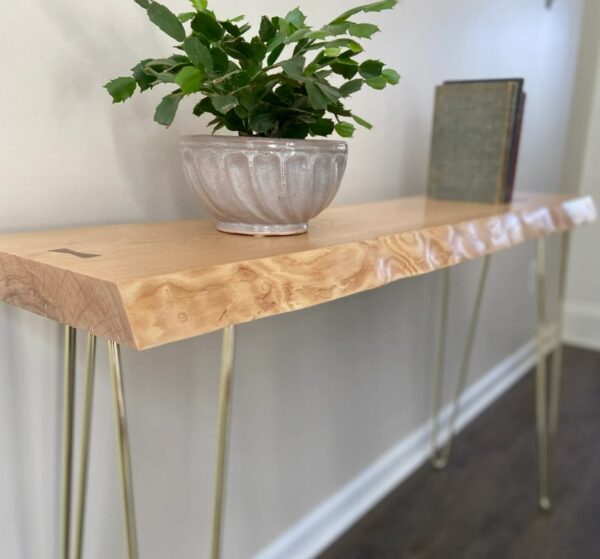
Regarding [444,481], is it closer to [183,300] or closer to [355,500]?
[355,500]

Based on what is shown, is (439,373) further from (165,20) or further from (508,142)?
(165,20)

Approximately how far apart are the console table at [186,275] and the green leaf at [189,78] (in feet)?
0.54

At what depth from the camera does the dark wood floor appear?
55.2 inches

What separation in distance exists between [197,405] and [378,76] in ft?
2.04

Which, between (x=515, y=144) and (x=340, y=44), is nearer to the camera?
(x=340, y=44)

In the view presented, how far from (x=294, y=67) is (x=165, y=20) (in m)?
0.15

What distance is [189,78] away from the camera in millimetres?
614

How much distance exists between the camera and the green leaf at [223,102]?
629 mm

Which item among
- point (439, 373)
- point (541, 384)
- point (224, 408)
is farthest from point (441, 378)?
point (224, 408)

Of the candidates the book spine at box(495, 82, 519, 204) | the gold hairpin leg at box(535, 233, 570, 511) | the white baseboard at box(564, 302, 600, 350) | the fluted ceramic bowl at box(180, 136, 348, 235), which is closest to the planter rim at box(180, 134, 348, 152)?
the fluted ceramic bowl at box(180, 136, 348, 235)

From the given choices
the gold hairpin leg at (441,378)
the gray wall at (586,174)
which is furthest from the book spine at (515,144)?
the gray wall at (586,174)

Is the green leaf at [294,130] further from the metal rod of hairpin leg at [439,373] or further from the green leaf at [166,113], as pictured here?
the metal rod of hairpin leg at [439,373]

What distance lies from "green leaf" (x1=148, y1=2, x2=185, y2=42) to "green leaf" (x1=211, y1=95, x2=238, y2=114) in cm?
8

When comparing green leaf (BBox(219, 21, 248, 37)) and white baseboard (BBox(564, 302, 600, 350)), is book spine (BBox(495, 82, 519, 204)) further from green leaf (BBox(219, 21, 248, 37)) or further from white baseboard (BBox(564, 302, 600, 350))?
white baseboard (BBox(564, 302, 600, 350))
